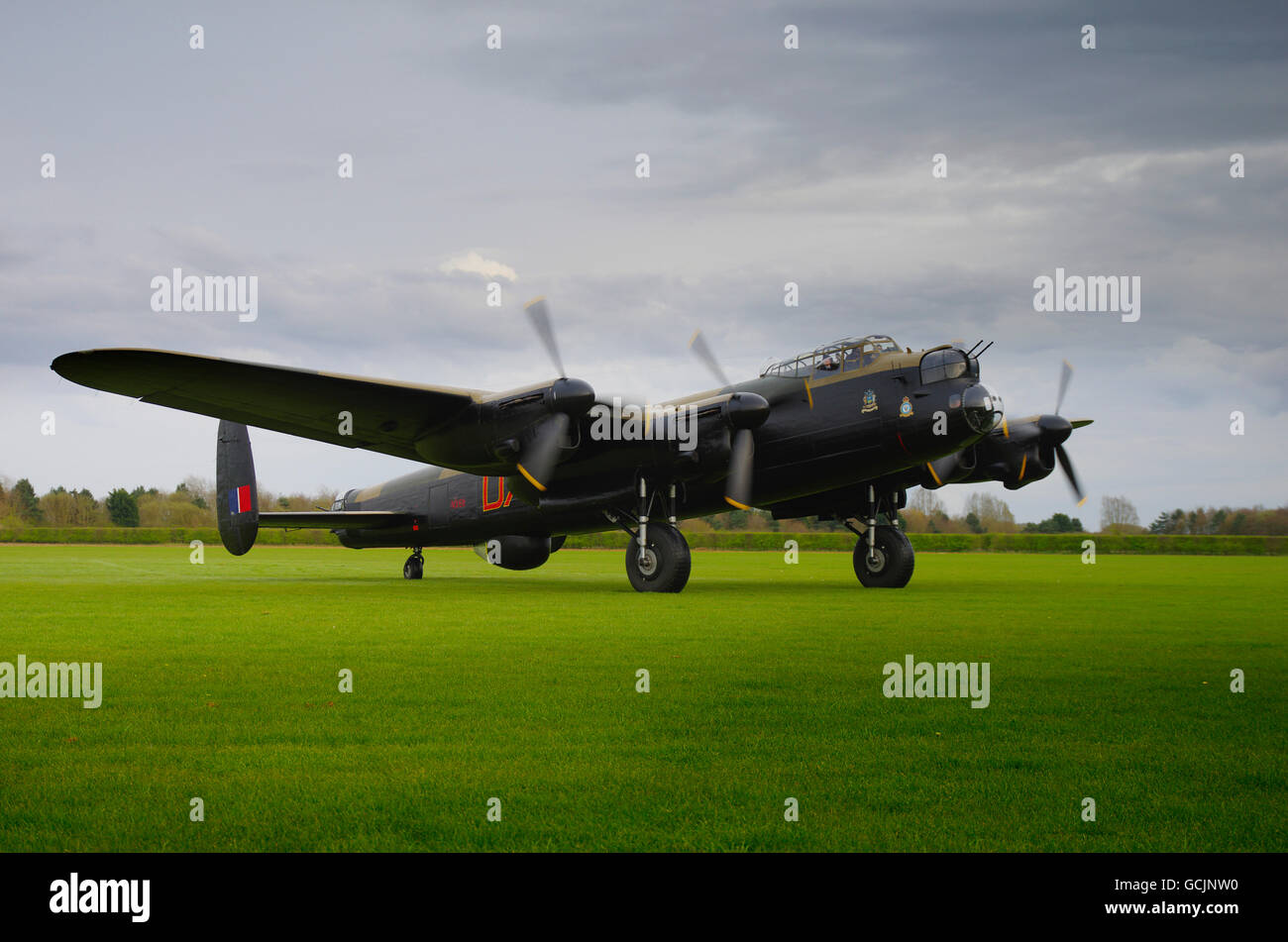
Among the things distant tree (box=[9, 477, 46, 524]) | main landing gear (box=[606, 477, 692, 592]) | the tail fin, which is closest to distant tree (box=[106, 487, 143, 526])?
distant tree (box=[9, 477, 46, 524])

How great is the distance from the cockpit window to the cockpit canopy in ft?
3.11

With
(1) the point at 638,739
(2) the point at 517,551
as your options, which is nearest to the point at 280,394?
(2) the point at 517,551

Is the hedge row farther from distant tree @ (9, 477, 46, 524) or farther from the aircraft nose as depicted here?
the aircraft nose

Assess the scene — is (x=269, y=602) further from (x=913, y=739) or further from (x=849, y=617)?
(x=913, y=739)

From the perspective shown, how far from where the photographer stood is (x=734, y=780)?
625cm

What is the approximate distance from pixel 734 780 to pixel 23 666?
9.05 metres

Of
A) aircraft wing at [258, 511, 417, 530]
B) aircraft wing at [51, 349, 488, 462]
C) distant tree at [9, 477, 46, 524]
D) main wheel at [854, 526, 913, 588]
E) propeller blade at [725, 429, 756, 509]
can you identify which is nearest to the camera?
aircraft wing at [51, 349, 488, 462]

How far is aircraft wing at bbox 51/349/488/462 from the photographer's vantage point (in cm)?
1859

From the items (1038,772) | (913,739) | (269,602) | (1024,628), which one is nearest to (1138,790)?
(1038,772)

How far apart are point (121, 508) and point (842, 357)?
113 metres

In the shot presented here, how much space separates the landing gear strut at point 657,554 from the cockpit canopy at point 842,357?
441cm
